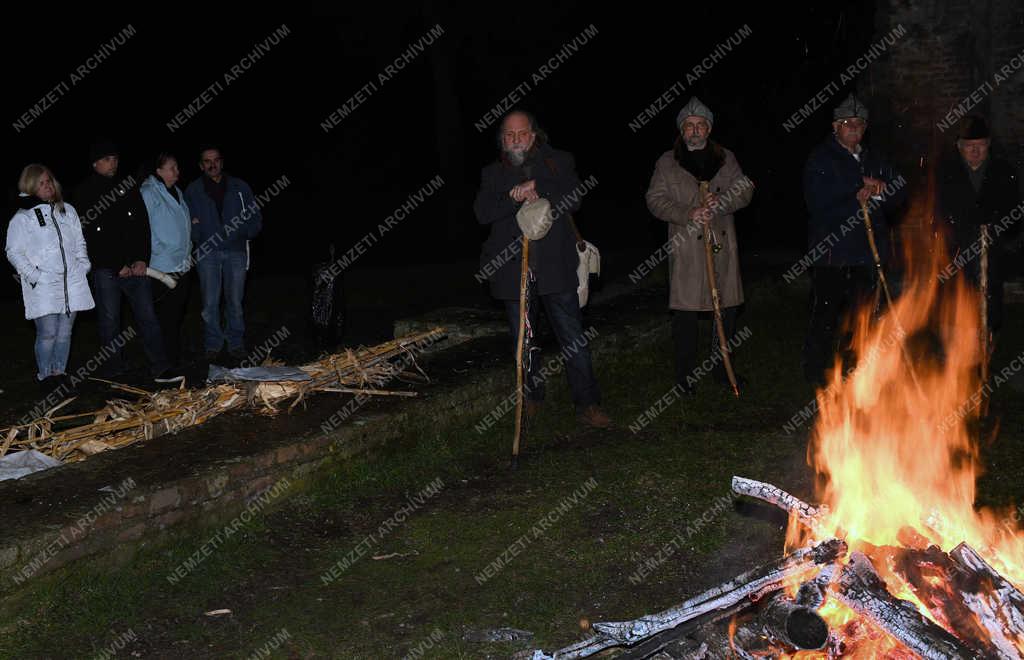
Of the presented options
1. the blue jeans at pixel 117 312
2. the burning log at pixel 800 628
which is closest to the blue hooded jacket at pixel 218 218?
the blue jeans at pixel 117 312

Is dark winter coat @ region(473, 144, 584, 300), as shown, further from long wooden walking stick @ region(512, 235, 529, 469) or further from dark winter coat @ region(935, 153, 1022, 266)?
dark winter coat @ region(935, 153, 1022, 266)

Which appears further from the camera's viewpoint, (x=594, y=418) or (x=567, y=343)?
(x=594, y=418)

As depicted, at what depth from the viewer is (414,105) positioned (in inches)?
1202

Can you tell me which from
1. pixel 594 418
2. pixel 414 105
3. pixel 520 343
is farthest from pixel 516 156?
pixel 414 105

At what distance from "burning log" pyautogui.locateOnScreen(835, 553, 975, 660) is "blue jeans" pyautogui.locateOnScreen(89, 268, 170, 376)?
703 centimetres

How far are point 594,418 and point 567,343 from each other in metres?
0.61

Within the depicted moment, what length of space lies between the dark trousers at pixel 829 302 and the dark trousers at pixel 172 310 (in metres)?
5.64

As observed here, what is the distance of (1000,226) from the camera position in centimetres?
766

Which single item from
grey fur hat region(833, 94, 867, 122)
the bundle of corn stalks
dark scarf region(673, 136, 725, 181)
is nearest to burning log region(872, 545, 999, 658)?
the bundle of corn stalks

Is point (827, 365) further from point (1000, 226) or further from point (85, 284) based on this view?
point (85, 284)

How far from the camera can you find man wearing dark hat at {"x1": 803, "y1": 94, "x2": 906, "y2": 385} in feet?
26.5

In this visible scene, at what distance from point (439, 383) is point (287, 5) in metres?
20.2

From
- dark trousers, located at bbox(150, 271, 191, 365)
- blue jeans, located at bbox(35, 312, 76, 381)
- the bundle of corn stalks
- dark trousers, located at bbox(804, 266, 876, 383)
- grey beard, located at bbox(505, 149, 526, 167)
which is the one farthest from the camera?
dark trousers, located at bbox(150, 271, 191, 365)

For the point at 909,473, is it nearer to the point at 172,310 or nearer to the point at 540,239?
the point at 540,239
